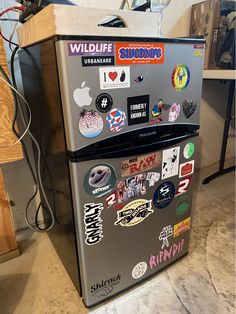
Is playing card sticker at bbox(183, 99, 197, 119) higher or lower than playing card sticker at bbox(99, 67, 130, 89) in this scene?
lower

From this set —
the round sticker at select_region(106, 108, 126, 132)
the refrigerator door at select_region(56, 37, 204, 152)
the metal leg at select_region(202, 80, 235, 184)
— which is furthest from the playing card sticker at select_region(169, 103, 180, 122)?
the metal leg at select_region(202, 80, 235, 184)

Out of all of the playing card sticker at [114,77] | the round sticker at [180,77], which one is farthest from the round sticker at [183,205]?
the playing card sticker at [114,77]

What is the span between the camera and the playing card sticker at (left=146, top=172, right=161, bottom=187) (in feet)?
3.20

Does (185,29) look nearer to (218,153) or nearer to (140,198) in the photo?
(218,153)

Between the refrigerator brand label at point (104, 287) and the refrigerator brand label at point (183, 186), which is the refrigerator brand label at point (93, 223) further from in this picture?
the refrigerator brand label at point (183, 186)

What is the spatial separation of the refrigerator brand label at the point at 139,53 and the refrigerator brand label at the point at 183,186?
537 millimetres

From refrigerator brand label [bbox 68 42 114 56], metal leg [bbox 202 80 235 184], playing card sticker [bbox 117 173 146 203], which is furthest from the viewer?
metal leg [bbox 202 80 235 184]

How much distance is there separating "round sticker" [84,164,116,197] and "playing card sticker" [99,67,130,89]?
27 centimetres

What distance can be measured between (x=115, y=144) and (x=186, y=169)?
1.37ft

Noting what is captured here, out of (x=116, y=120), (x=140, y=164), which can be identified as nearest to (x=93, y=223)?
(x=140, y=164)

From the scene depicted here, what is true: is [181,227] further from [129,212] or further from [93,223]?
[93,223]

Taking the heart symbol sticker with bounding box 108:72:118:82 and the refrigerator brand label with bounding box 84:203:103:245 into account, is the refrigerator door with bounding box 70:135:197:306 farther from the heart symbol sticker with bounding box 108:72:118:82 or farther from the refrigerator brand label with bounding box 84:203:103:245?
the heart symbol sticker with bounding box 108:72:118:82

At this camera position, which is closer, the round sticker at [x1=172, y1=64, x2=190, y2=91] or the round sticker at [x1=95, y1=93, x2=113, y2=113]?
the round sticker at [x1=95, y1=93, x2=113, y2=113]

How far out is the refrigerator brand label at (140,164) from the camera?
35.3 inches
